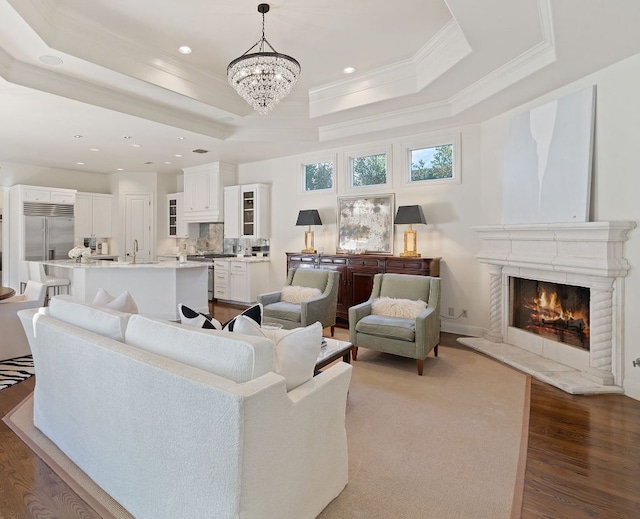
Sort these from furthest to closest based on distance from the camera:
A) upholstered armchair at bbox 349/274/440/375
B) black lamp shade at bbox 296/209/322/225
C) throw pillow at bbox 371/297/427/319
→ black lamp shade at bbox 296/209/322/225, throw pillow at bbox 371/297/427/319, upholstered armchair at bbox 349/274/440/375

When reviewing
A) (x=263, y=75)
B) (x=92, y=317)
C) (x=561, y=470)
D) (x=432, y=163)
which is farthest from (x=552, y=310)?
(x=92, y=317)

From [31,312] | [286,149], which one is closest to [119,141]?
[286,149]

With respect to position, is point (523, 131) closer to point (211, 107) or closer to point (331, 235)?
point (331, 235)

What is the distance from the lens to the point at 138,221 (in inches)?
355

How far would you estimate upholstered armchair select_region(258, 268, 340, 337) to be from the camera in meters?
4.62

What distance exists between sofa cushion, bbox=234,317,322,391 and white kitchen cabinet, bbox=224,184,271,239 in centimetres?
568

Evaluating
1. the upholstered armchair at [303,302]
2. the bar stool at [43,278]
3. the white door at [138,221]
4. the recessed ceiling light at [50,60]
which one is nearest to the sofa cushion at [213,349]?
the upholstered armchair at [303,302]

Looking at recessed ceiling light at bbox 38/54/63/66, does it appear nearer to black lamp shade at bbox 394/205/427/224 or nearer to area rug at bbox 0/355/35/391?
area rug at bbox 0/355/35/391

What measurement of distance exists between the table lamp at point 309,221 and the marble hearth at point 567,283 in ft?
8.82

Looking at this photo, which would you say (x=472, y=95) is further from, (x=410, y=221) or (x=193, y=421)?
(x=193, y=421)

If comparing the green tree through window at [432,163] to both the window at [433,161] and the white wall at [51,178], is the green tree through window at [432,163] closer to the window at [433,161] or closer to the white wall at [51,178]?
the window at [433,161]

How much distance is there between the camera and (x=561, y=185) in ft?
13.0

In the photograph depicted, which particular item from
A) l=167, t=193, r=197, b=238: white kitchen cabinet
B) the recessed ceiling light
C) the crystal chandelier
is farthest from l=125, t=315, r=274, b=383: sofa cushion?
l=167, t=193, r=197, b=238: white kitchen cabinet

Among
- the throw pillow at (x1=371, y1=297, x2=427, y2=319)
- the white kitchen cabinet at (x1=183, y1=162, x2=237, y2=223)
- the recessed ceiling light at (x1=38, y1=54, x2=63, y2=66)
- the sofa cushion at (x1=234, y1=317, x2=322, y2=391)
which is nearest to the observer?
the sofa cushion at (x1=234, y1=317, x2=322, y2=391)
